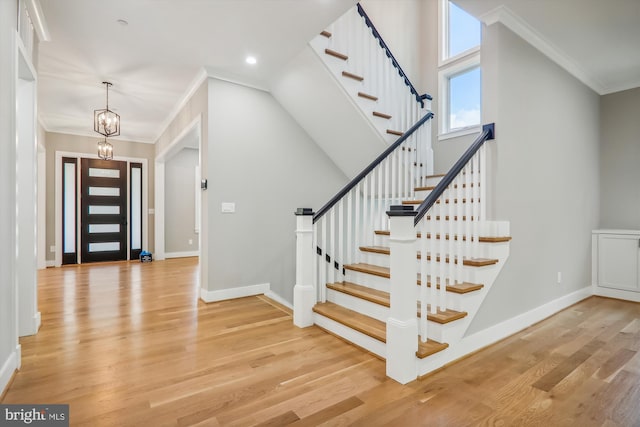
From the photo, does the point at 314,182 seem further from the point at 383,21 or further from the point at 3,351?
the point at 3,351

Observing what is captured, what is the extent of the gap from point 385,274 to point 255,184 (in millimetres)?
2108

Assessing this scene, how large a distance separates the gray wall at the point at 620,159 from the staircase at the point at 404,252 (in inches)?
90.3

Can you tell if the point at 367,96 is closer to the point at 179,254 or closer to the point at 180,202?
the point at 180,202

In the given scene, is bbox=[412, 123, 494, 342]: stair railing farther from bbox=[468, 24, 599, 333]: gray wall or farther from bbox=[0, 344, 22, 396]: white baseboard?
bbox=[0, 344, 22, 396]: white baseboard

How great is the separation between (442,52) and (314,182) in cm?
311

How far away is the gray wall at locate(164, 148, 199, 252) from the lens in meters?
7.42

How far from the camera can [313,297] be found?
117 inches

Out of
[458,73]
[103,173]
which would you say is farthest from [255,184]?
[103,173]

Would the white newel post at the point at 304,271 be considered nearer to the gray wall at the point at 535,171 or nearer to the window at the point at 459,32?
the gray wall at the point at 535,171

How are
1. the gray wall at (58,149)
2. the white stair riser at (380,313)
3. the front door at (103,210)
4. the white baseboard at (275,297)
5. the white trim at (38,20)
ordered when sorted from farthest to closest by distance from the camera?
the front door at (103,210), the gray wall at (58,149), the white baseboard at (275,297), the white trim at (38,20), the white stair riser at (380,313)

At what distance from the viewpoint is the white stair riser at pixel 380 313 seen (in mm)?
2158

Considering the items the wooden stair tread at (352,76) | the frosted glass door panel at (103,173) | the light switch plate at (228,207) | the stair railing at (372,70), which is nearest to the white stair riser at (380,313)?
the light switch plate at (228,207)

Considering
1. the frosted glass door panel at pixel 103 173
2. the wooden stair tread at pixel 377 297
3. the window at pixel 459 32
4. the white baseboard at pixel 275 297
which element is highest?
the window at pixel 459 32

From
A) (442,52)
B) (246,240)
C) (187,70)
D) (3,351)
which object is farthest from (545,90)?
(3,351)
